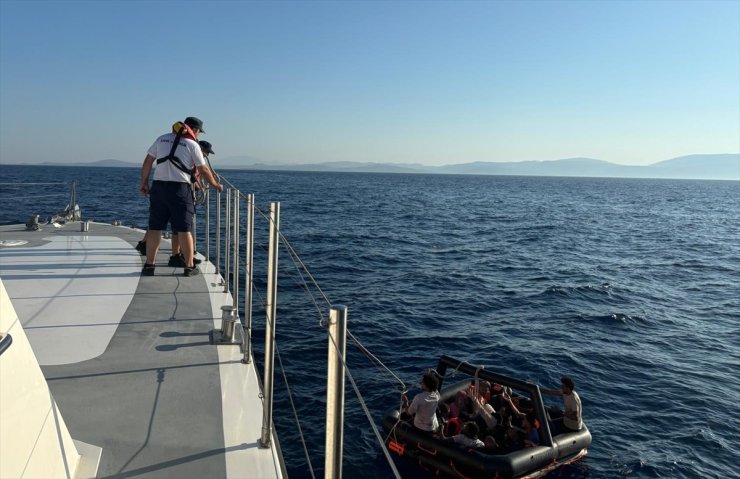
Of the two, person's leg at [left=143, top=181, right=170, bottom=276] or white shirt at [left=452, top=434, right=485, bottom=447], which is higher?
person's leg at [left=143, top=181, right=170, bottom=276]

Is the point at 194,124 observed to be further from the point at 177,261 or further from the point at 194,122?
the point at 177,261

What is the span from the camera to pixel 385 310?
51.6ft

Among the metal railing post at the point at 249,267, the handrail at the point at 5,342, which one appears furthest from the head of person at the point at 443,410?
the handrail at the point at 5,342

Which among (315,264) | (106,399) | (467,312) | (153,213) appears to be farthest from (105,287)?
(315,264)

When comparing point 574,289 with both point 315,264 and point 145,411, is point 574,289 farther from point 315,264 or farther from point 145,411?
point 145,411

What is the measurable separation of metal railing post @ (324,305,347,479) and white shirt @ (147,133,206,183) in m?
5.06

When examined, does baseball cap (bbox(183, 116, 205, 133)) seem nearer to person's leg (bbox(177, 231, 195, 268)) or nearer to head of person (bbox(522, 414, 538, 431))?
person's leg (bbox(177, 231, 195, 268))

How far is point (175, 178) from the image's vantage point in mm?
6488

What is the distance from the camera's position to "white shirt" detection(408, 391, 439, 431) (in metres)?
7.39

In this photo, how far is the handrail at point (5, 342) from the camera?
2.10m

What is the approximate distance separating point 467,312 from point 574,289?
617cm

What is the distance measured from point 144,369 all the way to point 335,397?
2991 mm

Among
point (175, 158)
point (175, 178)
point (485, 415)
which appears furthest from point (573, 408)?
point (175, 158)

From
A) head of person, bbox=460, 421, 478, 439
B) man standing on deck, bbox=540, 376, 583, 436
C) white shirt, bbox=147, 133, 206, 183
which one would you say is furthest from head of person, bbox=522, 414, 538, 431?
white shirt, bbox=147, 133, 206, 183
